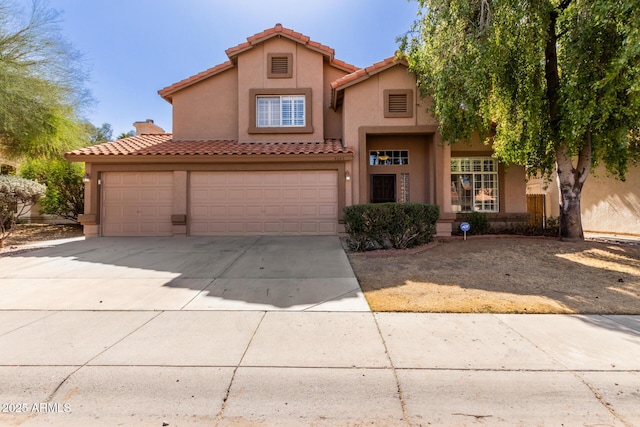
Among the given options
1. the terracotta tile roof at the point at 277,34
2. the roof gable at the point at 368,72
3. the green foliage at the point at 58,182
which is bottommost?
the green foliage at the point at 58,182

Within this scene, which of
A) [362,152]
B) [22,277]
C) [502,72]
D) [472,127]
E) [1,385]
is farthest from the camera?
[362,152]

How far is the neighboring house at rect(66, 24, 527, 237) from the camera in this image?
12.1m

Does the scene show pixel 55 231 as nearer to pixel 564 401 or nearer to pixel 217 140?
pixel 217 140

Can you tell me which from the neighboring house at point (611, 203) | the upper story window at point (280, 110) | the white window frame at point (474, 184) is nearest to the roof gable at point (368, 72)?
the upper story window at point (280, 110)

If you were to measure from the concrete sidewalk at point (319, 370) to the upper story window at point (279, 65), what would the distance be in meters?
11.8

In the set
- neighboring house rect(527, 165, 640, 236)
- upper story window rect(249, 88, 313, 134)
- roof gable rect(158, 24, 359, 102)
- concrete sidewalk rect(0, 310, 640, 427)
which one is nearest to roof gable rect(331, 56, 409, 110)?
upper story window rect(249, 88, 313, 134)

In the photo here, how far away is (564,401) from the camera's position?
276 cm

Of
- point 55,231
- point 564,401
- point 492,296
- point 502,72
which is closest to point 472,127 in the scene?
point 502,72

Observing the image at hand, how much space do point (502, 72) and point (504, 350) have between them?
8728 millimetres

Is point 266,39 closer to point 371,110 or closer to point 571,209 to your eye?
point 371,110

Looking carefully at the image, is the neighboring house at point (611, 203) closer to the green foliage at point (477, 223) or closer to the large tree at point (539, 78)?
the green foliage at point (477, 223)

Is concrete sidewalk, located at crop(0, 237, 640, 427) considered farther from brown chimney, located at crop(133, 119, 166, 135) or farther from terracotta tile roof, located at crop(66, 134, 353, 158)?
brown chimney, located at crop(133, 119, 166, 135)

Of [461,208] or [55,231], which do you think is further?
[55,231]

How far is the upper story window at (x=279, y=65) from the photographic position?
13693 mm
